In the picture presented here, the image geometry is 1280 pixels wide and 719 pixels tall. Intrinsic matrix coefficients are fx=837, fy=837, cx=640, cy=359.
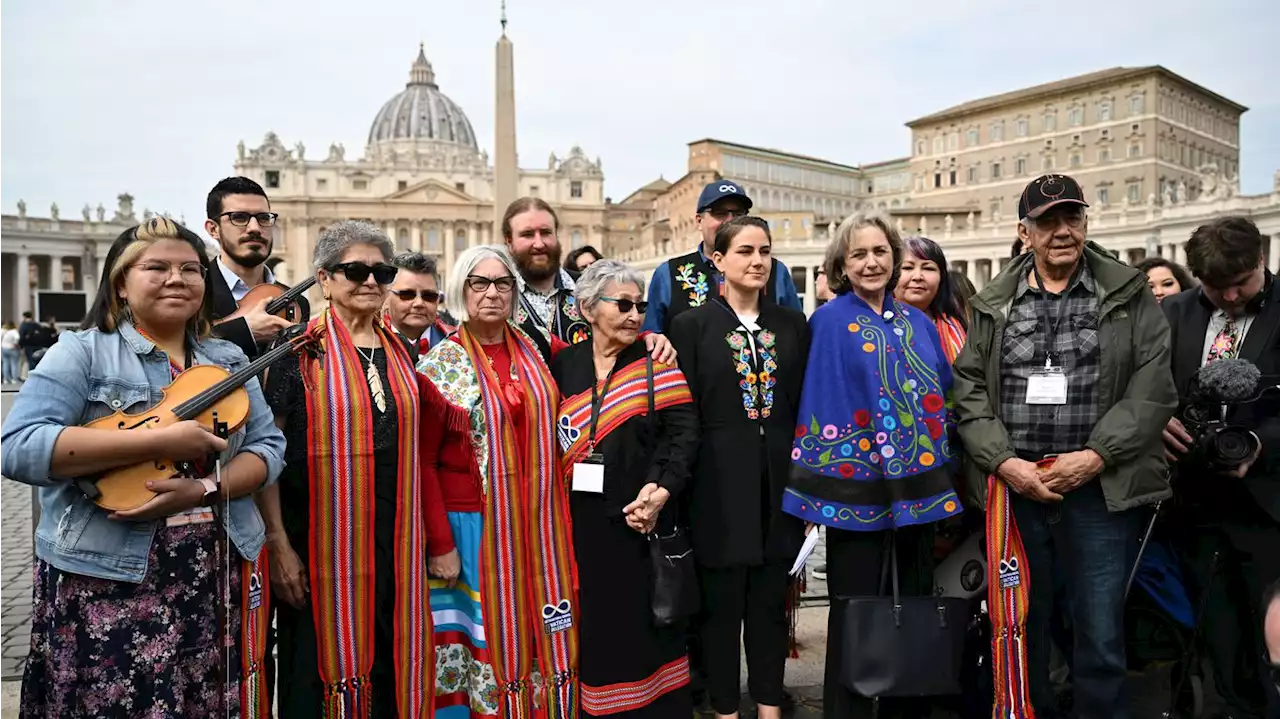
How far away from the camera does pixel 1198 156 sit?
63.1 metres

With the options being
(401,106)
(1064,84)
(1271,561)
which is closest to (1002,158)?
(1064,84)

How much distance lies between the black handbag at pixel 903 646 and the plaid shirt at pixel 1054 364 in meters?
0.80

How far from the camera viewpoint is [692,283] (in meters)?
4.51

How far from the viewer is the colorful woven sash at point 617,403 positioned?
3.52 metres

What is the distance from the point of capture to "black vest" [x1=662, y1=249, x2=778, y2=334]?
14.6 feet

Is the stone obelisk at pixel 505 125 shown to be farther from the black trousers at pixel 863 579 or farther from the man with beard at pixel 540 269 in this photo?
the black trousers at pixel 863 579

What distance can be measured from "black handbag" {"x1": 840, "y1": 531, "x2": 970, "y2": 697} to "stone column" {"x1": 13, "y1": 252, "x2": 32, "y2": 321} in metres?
68.0

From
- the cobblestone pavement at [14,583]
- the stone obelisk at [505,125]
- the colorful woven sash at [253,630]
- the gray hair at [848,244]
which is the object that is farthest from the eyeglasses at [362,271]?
the stone obelisk at [505,125]

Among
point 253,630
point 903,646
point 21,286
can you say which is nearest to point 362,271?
point 253,630

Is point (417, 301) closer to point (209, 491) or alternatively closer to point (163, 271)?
point (163, 271)

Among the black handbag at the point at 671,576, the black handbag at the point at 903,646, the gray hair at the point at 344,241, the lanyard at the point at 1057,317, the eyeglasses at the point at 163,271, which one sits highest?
the gray hair at the point at 344,241

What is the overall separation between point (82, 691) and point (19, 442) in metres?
0.80

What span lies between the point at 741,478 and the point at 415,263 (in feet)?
6.50

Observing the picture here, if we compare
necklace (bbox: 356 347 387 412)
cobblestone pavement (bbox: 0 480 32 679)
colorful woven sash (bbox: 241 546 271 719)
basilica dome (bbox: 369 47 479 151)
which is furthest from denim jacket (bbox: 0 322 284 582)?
basilica dome (bbox: 369 47 479 151)
